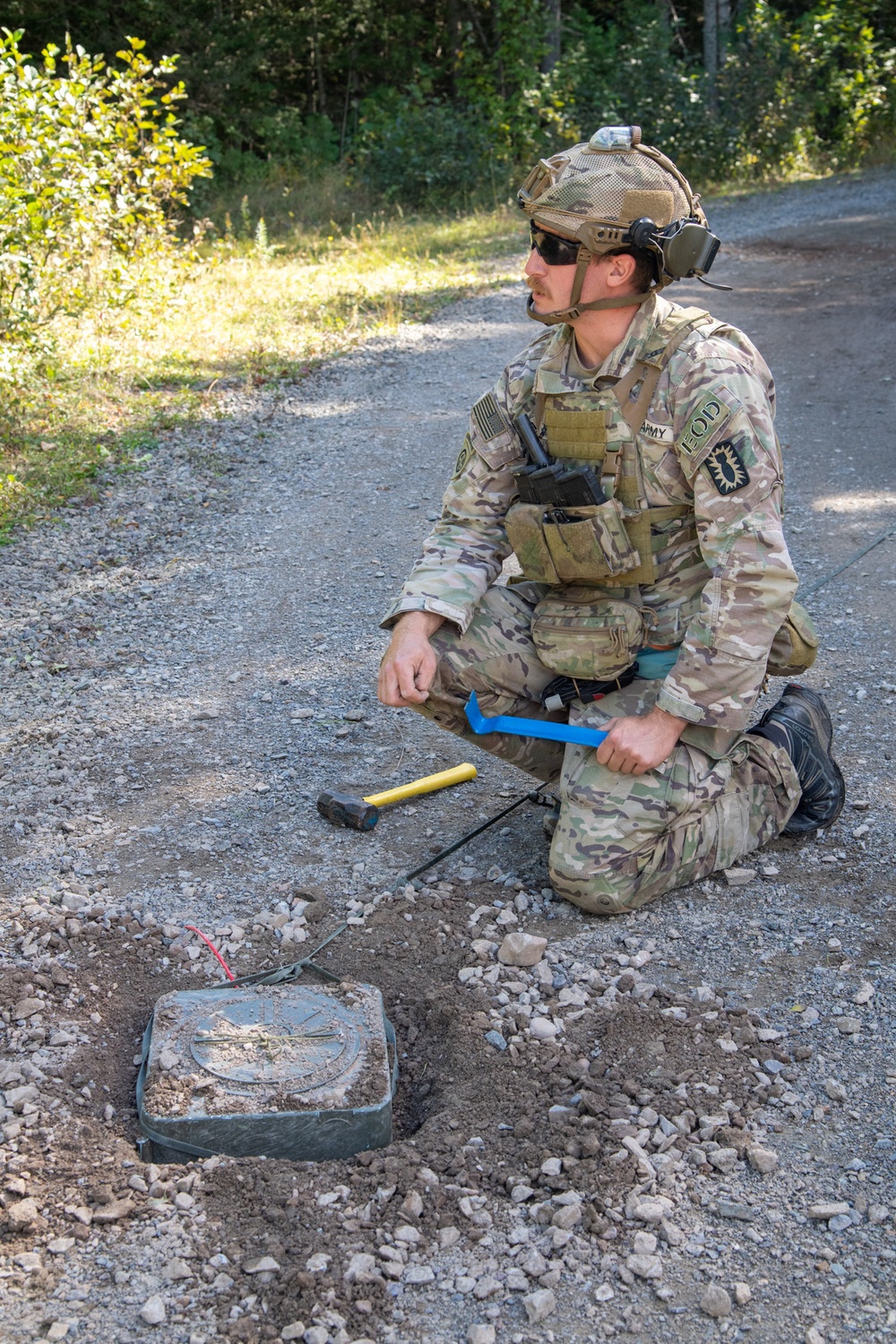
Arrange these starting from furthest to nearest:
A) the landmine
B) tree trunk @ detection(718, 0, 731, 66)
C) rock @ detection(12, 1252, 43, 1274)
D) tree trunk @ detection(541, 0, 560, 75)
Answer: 1. tree trunk @ detection(718, 0, 731, 66)
2. tree trunk @ detection(541, 0, 560, 75)
3. the landmine
4. rock @ detection(12, 1252, 43, 1274)

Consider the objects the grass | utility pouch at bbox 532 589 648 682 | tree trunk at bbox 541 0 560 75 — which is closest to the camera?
utility pouch at bbox 532 589 648 682

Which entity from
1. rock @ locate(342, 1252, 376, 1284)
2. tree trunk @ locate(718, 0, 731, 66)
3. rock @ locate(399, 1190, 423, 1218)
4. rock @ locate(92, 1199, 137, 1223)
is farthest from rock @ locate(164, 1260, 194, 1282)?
tree trunk @ locate(718, 0, 731, 66)

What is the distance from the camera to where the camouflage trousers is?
113 inches

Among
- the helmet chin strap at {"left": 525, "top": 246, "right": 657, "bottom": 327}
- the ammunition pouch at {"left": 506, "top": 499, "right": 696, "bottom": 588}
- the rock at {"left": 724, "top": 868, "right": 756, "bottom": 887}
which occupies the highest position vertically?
the helmet chin strap at {"left": 525, "top": 246, "right": 657, "bottom": 327}

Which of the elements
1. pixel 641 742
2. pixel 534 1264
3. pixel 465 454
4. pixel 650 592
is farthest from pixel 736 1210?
pixel 465 454

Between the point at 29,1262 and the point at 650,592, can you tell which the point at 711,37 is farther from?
the point at 29,1262

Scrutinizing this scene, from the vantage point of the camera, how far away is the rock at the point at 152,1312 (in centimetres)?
187

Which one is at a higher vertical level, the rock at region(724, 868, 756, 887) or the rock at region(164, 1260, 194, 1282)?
the rock at region(164, 1260, 194, 1282)

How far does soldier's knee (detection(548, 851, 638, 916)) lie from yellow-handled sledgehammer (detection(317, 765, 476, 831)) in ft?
2.04

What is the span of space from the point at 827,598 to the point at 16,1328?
371 centimetres

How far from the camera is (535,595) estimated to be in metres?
3.30

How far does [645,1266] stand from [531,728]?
4.33 ft

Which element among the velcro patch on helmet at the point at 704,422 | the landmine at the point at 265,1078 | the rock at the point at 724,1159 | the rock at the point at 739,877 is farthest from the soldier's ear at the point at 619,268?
the rock at the point at 724,1159

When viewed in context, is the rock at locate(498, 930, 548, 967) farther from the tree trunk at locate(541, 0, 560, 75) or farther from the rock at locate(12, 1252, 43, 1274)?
the tree trunk at locate(541, 0, 560, 75)
